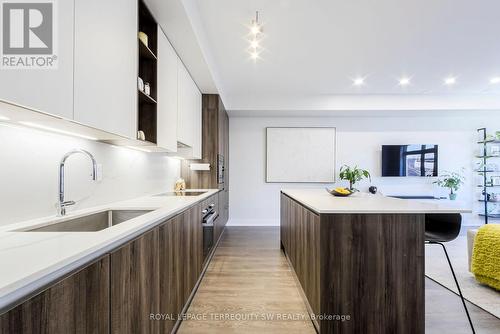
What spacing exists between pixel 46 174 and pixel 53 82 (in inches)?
23.7

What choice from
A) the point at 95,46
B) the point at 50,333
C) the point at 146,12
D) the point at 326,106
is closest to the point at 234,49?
the point at 146,12

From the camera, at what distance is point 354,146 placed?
536 cm

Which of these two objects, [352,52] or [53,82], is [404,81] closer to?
[352,52]

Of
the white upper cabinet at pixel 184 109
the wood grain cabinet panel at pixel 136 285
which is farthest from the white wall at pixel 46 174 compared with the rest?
the white upper cabinet at pixel 184 109

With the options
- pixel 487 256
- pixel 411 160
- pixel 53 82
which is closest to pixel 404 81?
pixel 411 160

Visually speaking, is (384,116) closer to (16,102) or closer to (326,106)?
(326,106)

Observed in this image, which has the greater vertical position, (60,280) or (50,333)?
(60,280)

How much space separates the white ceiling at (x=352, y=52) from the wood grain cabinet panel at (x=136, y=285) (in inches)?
77.4

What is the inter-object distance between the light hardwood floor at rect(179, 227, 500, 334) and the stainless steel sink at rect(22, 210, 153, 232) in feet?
3.08

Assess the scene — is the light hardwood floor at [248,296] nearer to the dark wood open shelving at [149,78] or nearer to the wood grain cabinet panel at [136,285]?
the wood grain cabinet panel at [136,285]

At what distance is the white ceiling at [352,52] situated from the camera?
2.34 metres

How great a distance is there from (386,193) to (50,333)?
19.4ft

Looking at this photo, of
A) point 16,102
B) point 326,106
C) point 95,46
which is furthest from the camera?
point 326,106

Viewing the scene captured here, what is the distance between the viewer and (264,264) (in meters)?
2.93
